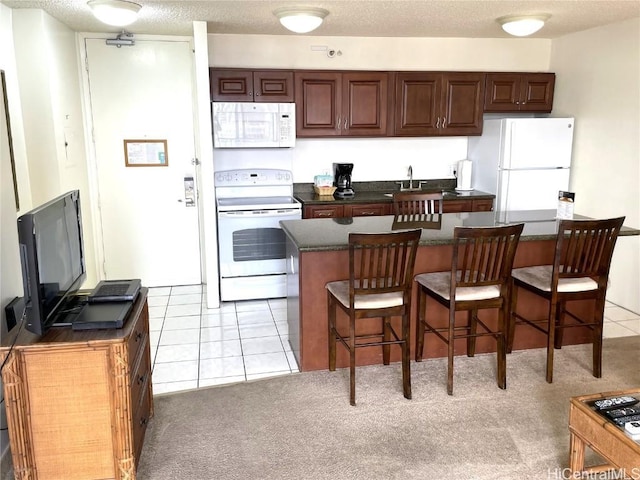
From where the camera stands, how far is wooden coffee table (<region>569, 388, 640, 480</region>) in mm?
1845

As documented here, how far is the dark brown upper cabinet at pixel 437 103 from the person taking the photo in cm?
514

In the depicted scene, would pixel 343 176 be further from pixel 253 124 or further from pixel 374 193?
pixel 253 124

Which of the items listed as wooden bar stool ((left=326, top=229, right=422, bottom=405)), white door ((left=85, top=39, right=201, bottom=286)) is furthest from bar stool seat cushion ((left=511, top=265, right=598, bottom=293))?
white door ((left=85, top=39, right=201, bottom=286))

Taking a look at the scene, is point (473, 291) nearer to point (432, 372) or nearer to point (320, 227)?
point (432, 372)

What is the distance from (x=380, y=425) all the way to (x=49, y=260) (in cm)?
180

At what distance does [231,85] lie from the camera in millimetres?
4742

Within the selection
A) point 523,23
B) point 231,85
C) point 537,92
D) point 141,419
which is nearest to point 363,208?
point 231,85

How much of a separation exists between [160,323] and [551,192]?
389cm

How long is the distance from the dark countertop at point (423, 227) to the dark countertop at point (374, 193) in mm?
1148

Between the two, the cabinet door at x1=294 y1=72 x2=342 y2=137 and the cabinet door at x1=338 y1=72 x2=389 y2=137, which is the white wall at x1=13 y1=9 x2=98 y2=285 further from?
the cabinet door at x1=338 y1=72 x2=389 y2=137

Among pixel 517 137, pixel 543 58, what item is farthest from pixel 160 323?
pixel 543 58

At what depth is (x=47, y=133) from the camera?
3.90 m

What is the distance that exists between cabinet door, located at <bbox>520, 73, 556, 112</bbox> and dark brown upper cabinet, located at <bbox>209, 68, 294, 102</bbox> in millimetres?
2414

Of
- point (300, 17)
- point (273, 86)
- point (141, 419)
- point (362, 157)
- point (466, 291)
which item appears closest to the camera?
point (141, 419)
